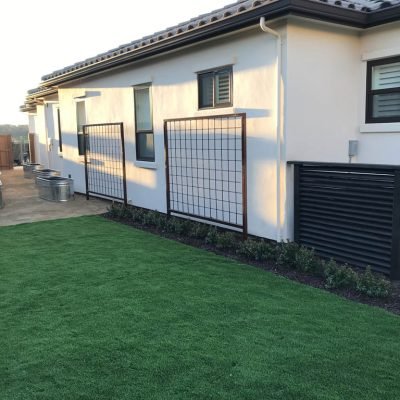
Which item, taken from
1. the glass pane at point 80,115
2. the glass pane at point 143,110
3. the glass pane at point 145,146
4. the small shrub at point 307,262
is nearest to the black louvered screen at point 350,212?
the small shrub at point 307,262

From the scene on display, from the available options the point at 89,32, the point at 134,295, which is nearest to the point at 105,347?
the point at 134,295

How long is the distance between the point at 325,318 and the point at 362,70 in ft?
13.3

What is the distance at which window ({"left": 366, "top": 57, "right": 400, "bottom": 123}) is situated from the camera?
614 cm

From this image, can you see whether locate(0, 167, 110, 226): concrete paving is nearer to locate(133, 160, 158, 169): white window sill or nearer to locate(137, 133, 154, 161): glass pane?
locate(133, 160, 158, 169): white window sill

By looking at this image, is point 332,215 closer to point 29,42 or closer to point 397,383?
point 397,383

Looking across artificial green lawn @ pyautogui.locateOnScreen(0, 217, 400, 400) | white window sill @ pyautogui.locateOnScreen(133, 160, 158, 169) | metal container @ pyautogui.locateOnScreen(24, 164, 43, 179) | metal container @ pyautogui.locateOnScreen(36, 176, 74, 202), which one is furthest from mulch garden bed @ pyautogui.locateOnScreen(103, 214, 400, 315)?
metal container @ pyautogui.locateOnScreen(24, 164, 43, 179)

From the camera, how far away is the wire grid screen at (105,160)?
991 centimetres

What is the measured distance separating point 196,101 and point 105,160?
3.96 meters

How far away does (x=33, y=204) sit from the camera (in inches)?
423

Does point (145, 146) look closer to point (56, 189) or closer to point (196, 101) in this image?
point (196, 101)

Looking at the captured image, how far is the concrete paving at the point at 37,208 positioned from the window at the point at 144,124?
5.35 ft

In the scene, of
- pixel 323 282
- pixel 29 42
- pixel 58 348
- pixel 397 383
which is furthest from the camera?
pixel 29 42

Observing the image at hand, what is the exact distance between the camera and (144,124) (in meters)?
8.99

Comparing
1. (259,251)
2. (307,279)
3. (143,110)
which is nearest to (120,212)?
(143,110)
